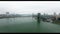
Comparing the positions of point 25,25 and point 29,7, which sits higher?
point 29,7

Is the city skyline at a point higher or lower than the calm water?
higher

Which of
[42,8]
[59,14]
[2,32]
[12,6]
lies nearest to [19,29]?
[2,32]

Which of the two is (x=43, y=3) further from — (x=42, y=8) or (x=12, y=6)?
(x=12, y=6)

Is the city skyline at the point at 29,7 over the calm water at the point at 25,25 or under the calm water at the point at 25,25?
over

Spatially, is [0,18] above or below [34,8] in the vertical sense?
below

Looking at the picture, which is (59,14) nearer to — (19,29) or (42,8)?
(42,8)

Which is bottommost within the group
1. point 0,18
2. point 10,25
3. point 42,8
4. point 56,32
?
point 56,32
